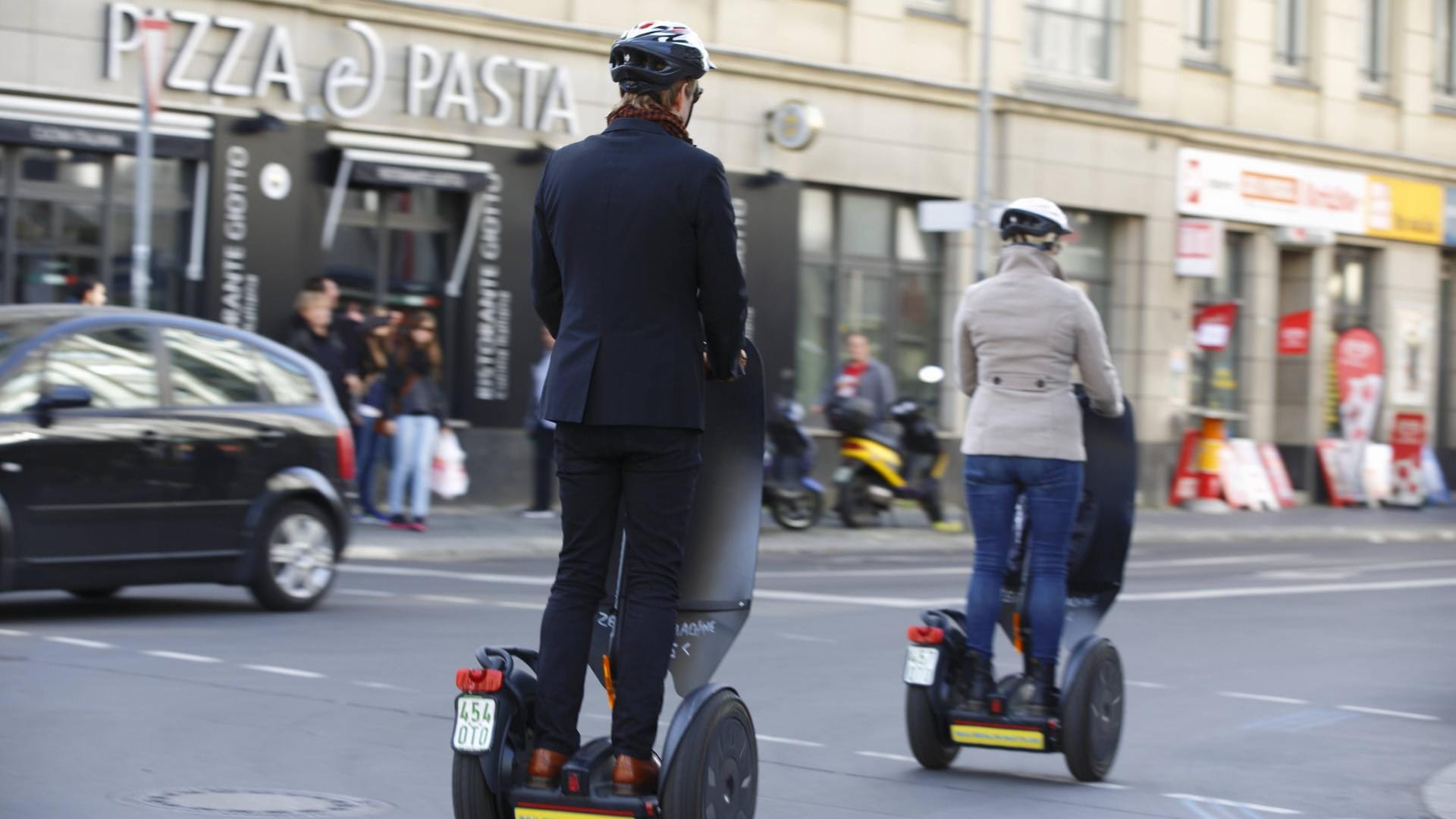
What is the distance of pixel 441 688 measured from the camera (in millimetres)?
8594

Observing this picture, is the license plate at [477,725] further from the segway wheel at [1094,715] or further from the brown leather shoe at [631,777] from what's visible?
the segway wheel at [1094,715]

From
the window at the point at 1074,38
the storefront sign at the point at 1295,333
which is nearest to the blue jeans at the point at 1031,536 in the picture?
the window at the point at 1074,38

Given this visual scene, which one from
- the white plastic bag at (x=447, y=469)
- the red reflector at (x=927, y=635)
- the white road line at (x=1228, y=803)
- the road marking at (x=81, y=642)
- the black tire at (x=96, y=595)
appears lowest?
the white road line at (x=1228, y=803)

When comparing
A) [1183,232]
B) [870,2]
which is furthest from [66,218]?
[1183,232]

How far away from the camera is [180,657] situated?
30.1 feet

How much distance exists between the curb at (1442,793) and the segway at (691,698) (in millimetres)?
2657

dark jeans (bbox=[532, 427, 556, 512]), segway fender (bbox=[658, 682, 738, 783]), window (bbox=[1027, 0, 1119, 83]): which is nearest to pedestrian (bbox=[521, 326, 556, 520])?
dark jeans (bbox=[532, 427, 556, 512])

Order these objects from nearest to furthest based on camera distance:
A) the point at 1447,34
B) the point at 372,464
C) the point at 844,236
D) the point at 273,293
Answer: the point at 372,464 < the point at 273,293 < the point at 844,236 < the point at 1447,34

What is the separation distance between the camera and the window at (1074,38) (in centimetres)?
2742

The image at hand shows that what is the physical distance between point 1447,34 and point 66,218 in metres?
23.7

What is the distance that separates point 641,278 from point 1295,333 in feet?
87.7

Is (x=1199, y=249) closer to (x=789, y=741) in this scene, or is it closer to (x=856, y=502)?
(x=856, y=502)

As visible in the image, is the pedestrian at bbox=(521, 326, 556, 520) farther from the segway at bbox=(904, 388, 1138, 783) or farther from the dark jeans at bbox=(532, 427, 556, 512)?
the segway at bbox=(904, 388, 1138, 783)

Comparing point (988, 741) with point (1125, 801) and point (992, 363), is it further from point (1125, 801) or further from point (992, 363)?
point (992, 363)
